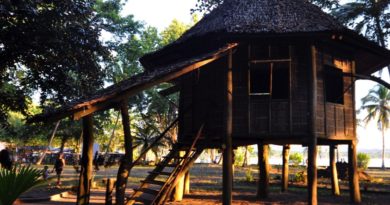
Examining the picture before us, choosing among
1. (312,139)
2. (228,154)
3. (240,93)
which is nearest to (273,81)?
(240,93)

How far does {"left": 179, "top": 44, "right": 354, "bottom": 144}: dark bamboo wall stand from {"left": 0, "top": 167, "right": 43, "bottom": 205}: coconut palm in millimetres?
7207

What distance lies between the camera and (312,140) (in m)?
11.1

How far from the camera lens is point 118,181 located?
8695 millimetres

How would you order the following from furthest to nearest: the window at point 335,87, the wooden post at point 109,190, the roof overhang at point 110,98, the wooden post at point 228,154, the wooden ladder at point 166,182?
1. the window at point 335,87
2. the wooden post at point 228,154
3. the wooden ladder at point 166,182
4. the wooden post at point 109,190
5. the roof overhang at point 110,98

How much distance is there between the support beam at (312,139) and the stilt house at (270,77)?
29mm

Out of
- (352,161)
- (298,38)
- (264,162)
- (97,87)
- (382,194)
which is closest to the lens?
(298,38)

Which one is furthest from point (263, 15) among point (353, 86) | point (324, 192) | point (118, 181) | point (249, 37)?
point (324, 192)

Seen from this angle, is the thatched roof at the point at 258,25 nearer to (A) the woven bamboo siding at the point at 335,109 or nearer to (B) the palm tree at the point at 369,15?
(A) the woven bamboo siding at the point at 335,109

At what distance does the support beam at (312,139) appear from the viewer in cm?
1106

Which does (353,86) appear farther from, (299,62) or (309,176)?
(309,176)

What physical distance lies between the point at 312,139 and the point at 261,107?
179cm

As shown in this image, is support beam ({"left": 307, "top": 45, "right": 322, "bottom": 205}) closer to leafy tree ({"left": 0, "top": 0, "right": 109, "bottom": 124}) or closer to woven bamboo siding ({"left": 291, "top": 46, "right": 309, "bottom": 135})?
woven bamboo siding ({"left": 291, "top": 46, "right": 309, "bottom": 135})

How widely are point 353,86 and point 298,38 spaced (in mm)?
3583

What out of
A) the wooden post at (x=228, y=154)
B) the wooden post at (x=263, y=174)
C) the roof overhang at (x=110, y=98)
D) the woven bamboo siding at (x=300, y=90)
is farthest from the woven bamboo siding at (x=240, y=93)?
the wooden post at (x=263, y=174)
